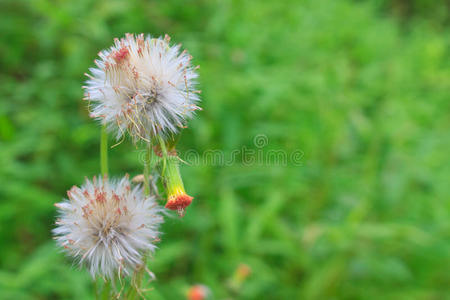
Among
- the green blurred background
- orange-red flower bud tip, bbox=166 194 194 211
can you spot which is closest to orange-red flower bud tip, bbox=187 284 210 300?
the green blurred background

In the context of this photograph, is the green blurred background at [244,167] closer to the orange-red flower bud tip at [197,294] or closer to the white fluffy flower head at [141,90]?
the orange-red flower bud tip at [197,294]

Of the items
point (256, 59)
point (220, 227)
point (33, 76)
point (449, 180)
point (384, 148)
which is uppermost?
point (256, 59)

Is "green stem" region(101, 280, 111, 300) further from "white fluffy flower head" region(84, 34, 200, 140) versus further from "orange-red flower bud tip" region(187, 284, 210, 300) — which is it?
"orange-red flower bud tip" region(187, 284, 210, 300)

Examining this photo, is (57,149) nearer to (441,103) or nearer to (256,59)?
(256,59)

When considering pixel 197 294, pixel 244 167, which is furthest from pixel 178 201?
pixel 244 167

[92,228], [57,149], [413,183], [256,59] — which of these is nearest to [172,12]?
[256,59]

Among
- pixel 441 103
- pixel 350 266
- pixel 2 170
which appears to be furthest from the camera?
pixel 441 103
